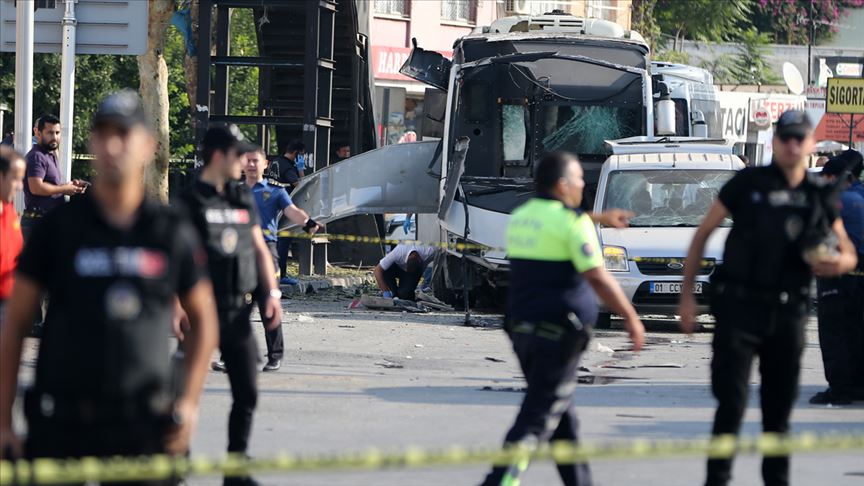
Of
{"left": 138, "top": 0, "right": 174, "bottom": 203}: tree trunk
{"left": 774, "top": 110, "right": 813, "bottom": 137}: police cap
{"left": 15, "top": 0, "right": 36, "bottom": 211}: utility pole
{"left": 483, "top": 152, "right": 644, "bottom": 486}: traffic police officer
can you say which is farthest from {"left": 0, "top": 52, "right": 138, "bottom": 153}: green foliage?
{"left": 774, "top": 110, "right": 813, "bottom": 137}: police cap

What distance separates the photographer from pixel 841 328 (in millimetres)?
11258

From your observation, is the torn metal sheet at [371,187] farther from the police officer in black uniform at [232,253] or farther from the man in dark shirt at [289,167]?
the police officer in black uniform at [232,253]

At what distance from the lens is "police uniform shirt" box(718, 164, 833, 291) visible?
6.96 metres

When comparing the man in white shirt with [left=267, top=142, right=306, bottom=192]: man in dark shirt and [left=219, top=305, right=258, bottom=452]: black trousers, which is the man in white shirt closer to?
[left=267, top=142, right=306, bottom=192]: man in dark shirt

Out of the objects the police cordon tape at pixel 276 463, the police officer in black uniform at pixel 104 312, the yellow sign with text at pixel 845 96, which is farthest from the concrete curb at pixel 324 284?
the police officer in black uniform at pixel 104 312

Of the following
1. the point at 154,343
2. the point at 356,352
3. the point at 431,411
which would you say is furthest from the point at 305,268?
the point at 154,343

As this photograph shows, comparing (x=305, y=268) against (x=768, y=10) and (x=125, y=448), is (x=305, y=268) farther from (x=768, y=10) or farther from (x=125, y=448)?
(x=768, y=10)

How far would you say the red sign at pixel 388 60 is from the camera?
4059 cm

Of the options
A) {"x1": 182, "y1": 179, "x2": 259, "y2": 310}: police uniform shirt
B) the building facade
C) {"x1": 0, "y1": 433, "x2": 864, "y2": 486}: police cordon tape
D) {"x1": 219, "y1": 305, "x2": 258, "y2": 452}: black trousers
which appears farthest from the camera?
the building facade

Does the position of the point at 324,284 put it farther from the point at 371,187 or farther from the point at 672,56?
the point at 672,56

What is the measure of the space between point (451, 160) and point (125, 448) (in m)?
14.4

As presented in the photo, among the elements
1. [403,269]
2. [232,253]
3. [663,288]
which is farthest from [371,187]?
[232,253]

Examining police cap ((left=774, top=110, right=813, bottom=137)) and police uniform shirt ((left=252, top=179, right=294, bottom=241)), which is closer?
police cap ((left=774, top=110, right=813, bottom=137))

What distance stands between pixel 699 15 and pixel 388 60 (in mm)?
19278
